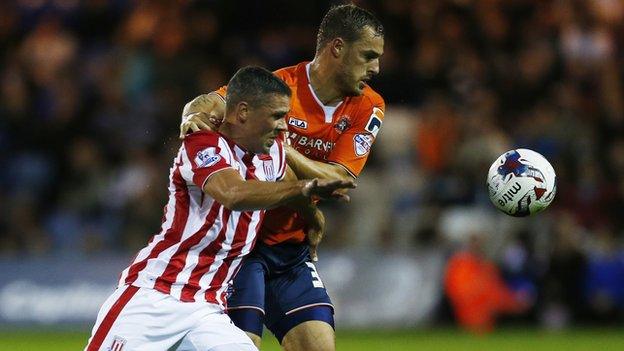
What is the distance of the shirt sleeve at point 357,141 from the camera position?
6.78 m

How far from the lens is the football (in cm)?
669

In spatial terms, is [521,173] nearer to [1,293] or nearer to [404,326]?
[404,326]

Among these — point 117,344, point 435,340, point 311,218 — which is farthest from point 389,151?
point 117,344

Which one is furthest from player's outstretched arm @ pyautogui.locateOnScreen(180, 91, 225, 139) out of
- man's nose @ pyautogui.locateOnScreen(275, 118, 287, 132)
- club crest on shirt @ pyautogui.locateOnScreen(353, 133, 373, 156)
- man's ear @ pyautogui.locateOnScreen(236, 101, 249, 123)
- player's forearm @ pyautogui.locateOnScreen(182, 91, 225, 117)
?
club crest on shirt @ pyautogui.locateOnScreen(353, 133, 373, 156)

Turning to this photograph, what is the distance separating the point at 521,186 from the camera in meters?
6.71

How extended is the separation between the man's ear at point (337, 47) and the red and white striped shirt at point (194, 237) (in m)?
1.21

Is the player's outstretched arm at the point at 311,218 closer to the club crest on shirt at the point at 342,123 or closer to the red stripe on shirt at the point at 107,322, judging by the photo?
the club crest on shirt at the point at 342,123

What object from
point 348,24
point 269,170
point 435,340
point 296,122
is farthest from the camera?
point 435,340

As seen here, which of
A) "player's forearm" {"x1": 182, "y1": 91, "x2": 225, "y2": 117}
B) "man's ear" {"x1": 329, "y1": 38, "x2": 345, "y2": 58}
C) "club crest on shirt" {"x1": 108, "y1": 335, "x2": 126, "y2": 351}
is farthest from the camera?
"man's ear" {"x1": 329, "y1": 38, "x2": 345, "y2": 58}

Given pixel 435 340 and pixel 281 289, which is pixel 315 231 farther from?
pixel 435 340

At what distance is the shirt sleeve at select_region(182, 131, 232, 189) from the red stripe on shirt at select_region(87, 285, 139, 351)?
2.03 feet

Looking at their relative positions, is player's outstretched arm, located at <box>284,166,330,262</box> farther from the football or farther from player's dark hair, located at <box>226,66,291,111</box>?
the football

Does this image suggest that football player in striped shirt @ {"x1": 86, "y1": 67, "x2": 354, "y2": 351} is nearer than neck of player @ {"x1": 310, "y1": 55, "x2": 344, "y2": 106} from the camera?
Yes

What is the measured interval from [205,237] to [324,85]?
1592 millimetres
